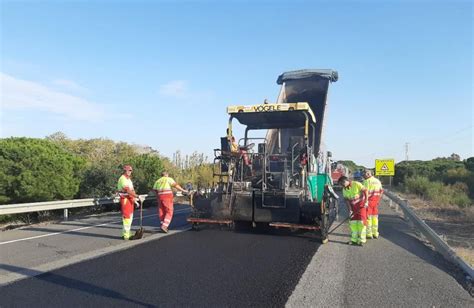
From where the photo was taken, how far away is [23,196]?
12352 millimetres

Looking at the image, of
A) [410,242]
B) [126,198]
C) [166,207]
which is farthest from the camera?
[166,207]

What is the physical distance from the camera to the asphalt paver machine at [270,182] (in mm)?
8695

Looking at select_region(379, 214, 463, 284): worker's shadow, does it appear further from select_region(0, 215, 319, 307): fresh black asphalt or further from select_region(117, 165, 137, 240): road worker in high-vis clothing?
select_region(117, 165, 137, 240): road worker in high-vis clothing

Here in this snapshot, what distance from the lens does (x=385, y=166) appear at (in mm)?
22375

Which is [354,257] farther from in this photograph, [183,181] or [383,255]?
[183,181]

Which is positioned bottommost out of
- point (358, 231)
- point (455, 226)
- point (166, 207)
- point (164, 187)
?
point (455, 226)

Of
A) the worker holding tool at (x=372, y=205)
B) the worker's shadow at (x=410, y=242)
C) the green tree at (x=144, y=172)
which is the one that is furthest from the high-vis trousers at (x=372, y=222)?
the green tree at (x=144, y=172)

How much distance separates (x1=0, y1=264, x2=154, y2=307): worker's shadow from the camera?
4.57 metres

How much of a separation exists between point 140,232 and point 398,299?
208 inches

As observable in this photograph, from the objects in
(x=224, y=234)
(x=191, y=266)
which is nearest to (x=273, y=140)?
(x=224, y=234)

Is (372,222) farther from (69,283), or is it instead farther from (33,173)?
(33,173)

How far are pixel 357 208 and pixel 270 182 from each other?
1956 mm

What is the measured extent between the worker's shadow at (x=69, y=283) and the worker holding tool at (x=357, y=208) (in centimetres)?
510

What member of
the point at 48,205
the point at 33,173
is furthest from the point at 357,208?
the point at 33,173
